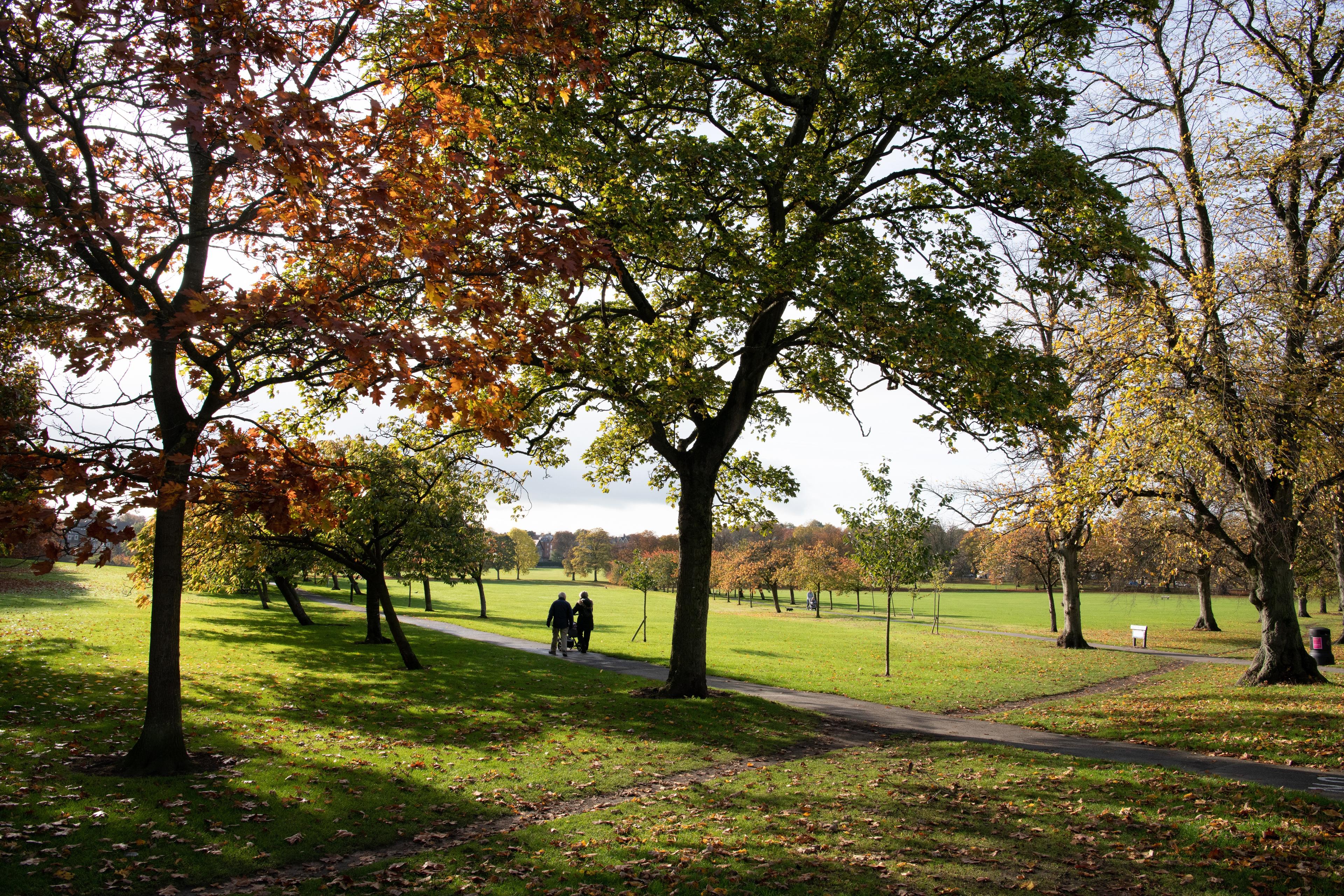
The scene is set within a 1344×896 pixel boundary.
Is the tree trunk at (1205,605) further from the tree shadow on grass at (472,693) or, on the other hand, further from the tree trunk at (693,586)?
the tree shadow on grass at (472,693)

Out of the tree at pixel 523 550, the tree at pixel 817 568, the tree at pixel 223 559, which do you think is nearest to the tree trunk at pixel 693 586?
the tree at pixel 223 559

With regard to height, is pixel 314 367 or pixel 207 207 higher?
pixel 207 207

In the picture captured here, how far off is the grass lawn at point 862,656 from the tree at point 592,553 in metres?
53.0

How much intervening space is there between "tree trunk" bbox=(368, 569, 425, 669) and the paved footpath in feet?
17.1

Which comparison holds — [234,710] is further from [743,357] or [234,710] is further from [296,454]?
[743,357]

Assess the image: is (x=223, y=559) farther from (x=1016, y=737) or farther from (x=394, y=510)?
(x=1016, y=737)

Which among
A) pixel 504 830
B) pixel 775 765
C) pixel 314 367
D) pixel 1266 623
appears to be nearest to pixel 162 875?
pixel 504 830

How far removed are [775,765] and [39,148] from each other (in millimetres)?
11208

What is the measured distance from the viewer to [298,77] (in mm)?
8523

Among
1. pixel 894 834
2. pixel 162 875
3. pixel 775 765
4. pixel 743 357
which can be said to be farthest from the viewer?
pixel 743 357

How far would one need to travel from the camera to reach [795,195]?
499 inches

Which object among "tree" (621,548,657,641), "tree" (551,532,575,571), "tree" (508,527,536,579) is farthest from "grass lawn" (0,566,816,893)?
"tree" (551,532,575,571)

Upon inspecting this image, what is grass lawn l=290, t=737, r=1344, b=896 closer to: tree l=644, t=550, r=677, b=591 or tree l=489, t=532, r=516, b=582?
tree l=644, t=550, r=677, b=591

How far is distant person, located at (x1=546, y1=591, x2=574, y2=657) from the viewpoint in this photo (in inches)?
961
